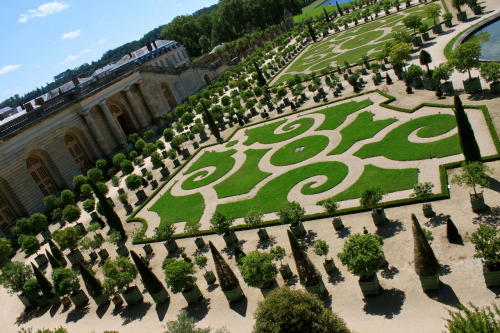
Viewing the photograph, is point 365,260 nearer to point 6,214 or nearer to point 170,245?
point 170,245

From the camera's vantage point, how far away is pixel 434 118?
126 feet

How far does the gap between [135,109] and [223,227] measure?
5098 centimetres

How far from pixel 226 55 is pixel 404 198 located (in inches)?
3987

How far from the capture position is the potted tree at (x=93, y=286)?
2973 centimetres

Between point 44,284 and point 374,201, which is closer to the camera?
point 374,201

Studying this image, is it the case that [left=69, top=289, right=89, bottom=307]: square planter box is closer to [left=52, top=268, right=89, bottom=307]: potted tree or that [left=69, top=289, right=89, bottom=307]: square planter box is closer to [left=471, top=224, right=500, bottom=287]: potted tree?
[left=52, top=268, right=89, bottom=307]: potted tree

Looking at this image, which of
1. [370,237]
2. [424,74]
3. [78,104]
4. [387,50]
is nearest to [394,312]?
[370,237]

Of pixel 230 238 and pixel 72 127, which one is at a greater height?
pixel 72 127

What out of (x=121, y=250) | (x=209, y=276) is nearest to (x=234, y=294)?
(x=209, y=276)

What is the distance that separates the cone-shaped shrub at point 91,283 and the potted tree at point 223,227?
31.3 ft

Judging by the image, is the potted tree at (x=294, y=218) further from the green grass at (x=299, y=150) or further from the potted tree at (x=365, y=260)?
the green grass at (x=299, y=150)

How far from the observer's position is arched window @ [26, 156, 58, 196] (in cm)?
5677

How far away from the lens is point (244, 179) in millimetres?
42406

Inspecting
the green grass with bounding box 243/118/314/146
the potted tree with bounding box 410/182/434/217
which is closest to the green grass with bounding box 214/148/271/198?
the green grass with bounding box 243/118/314/146
